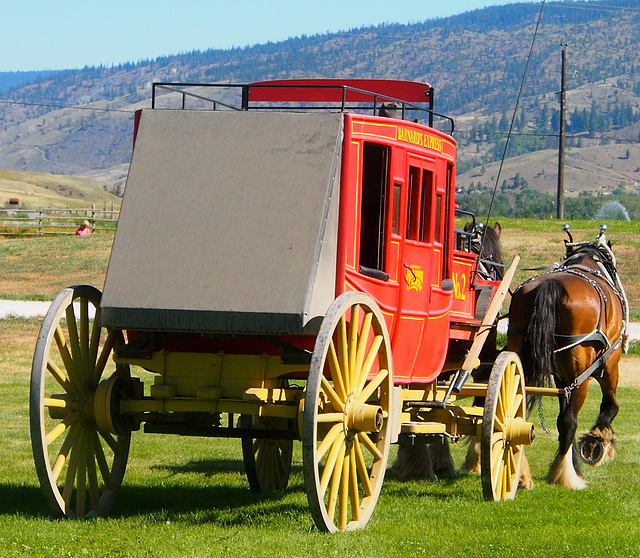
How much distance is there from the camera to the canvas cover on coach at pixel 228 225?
264 inches

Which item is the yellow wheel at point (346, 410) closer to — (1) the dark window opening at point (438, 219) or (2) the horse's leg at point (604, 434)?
(1) the dark window opening at point (438, 219)

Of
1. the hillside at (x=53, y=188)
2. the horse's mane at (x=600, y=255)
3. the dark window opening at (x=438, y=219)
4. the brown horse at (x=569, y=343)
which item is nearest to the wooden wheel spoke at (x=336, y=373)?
the dark window opening at (x=438, y=219)

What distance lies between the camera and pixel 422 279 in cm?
810

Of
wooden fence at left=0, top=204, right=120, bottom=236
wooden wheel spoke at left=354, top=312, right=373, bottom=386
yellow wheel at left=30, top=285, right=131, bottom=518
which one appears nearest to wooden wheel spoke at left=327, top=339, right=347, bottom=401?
wooden wheel spoke at left=354, top=312, right=373, bottom=386

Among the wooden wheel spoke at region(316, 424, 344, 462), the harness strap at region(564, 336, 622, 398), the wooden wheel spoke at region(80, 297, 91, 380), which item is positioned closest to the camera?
the wooden wheel spoke at region(316, 424, 344, 462)

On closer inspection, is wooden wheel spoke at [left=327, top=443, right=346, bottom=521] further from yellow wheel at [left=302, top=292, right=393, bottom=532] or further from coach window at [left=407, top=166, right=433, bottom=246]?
coach window at [left=407, top=166, right=433, bottom=246]

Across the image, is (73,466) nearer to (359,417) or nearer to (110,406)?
(110,406)

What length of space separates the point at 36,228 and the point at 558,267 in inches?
1586

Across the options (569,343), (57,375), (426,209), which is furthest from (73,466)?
(569,343)

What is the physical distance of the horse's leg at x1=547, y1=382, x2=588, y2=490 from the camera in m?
9.53

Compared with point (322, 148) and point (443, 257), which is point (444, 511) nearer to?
point (443, 257)

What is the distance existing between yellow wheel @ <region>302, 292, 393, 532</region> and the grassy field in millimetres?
237

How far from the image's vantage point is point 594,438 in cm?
1033

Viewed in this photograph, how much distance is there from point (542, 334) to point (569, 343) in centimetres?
32
